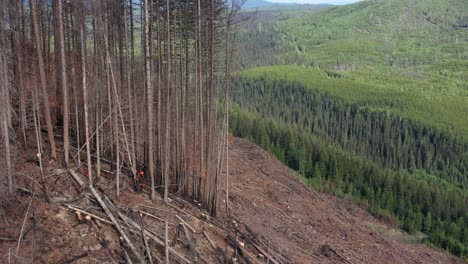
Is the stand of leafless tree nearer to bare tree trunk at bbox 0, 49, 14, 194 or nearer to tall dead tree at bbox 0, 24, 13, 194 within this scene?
tall dead tree at bbox 0, 24, 13, 194

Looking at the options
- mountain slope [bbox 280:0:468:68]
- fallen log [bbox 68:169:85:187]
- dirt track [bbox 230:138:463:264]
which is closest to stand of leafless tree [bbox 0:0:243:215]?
fallen log [bbox 68:169:85:187]

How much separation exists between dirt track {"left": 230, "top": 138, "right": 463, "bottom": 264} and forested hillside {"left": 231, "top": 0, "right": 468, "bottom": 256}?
516 centimetres

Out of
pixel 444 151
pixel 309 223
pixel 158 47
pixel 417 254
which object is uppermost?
pixel 158 47

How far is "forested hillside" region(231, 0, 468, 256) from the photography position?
45.2m

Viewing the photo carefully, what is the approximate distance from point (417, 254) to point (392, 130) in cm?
5502

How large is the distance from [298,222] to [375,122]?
64664 millimetres

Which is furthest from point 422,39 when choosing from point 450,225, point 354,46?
point 450,225

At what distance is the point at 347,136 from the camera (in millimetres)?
77062

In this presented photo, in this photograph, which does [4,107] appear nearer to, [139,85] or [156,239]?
[156,239]

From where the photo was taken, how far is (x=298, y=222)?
1864cm

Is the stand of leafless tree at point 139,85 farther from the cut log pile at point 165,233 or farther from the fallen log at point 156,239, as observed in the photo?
the fallen log at point 156,239

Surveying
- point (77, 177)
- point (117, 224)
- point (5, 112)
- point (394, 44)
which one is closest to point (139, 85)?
point (77, 177)

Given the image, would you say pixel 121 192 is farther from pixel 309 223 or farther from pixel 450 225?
pixel 450 225

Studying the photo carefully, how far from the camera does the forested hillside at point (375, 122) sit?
4519cm
